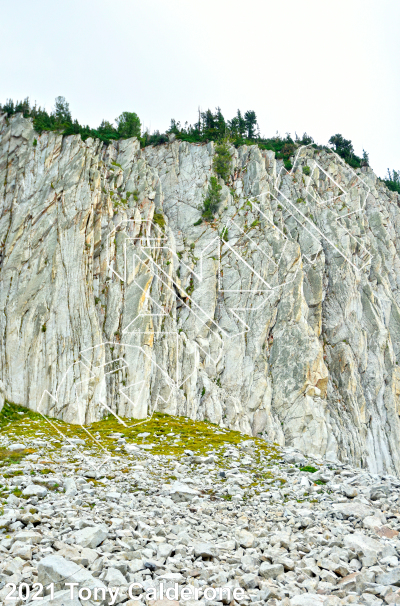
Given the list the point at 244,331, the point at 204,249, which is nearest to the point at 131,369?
the point at 244,331

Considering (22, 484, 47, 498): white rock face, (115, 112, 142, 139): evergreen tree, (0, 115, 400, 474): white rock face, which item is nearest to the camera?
(22, 484, 47, 498): white rock face

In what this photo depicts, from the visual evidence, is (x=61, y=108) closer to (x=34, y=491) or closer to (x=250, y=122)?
(x=250, y=122)

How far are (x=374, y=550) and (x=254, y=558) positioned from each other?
253 cm

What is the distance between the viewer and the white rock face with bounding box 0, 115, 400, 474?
1537 inches

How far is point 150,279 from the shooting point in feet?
146

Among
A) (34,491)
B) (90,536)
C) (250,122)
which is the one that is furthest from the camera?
(250,122)

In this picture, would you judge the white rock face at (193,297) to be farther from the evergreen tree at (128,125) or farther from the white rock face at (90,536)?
the white rock face at (90,536)

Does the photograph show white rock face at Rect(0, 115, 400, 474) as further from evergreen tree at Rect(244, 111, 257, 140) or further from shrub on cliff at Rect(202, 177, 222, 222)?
evergreen tree at Rect(244, 111, 257, 140)

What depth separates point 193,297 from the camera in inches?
2099

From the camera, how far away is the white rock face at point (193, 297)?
128 feet

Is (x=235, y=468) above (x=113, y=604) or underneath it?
underneath

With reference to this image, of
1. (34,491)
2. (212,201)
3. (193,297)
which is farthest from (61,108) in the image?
(34,491)

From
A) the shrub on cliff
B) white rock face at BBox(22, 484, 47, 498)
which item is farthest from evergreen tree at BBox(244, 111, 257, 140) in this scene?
white rock face at BBox(22, 484, 47, 498)

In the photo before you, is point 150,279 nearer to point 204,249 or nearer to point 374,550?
point 204,249
